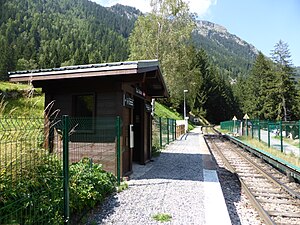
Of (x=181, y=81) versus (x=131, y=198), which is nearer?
(x=131, y=198)

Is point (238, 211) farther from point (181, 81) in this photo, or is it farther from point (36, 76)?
point (181, 81)

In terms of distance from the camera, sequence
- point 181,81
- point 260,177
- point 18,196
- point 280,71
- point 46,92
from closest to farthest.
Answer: point 18,196
point 46,92
point 260,177
point 181,81
point 280,71

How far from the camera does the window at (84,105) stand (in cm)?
784

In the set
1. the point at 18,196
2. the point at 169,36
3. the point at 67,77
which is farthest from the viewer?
the point at 169,36

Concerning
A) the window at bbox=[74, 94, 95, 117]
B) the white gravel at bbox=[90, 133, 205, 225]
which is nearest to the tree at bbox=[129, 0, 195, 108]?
the window at bbox=[74, 94, 95, 117]

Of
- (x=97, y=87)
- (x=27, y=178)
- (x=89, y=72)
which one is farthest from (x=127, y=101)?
(x=27, y=178)

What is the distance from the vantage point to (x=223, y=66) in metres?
190

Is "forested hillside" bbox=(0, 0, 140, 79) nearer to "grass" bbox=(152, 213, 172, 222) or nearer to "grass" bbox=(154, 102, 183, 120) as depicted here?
"grass" bbox=(154, 102, 183, 120)

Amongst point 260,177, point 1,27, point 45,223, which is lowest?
point 260,177

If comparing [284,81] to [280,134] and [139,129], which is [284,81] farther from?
[139,129]

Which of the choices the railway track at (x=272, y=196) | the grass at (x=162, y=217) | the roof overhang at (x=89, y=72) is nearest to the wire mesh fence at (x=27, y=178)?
the grass at (x=162, y=217)

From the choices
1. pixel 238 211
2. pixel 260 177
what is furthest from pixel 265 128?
pixel 238 211

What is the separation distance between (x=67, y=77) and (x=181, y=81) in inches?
925

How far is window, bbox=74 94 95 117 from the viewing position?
25.7ft
